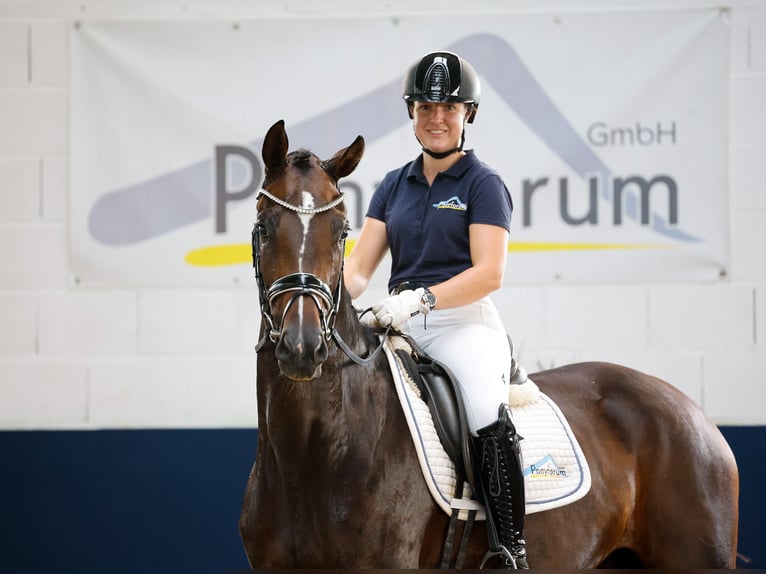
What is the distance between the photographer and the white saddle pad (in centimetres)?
211

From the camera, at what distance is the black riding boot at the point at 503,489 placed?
2.14m

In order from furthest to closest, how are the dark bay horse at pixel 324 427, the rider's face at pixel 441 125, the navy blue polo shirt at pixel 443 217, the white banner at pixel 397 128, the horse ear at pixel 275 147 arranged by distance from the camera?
the white banner at pixel 397 128 < the rider's face at pixel 441 125 < the navy blue polo shirt at pixel 443 217 < the horse ear at pixel 275 147 < the dark bay horse at pixel 324 427

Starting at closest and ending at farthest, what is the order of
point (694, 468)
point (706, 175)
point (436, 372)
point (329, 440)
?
point (329, 440), point (436, 372), point (694, 468), point (706, 175)

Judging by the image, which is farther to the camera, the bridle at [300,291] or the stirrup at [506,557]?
the stirrup at [506,557]

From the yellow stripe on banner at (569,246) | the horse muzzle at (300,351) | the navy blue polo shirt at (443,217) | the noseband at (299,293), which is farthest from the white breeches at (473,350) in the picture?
the yellow stripe on banner at (569,246)

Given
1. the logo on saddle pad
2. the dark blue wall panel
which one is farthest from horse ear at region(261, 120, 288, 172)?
the dark blue wall panel

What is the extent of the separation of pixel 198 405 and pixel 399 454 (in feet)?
6.83

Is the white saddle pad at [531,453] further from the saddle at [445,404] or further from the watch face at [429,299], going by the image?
the watch face at [429,299]

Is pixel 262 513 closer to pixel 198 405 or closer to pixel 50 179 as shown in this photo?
pixel 198 405

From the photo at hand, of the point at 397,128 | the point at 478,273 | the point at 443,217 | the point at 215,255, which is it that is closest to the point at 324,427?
the point at 478,273

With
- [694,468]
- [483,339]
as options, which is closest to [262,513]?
[483,339]

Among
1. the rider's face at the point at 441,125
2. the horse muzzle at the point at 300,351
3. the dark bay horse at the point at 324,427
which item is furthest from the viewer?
the rider's face at the point at 441,125

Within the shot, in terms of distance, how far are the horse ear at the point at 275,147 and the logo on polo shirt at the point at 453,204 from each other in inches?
19.8

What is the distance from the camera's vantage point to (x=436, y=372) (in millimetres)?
2266
